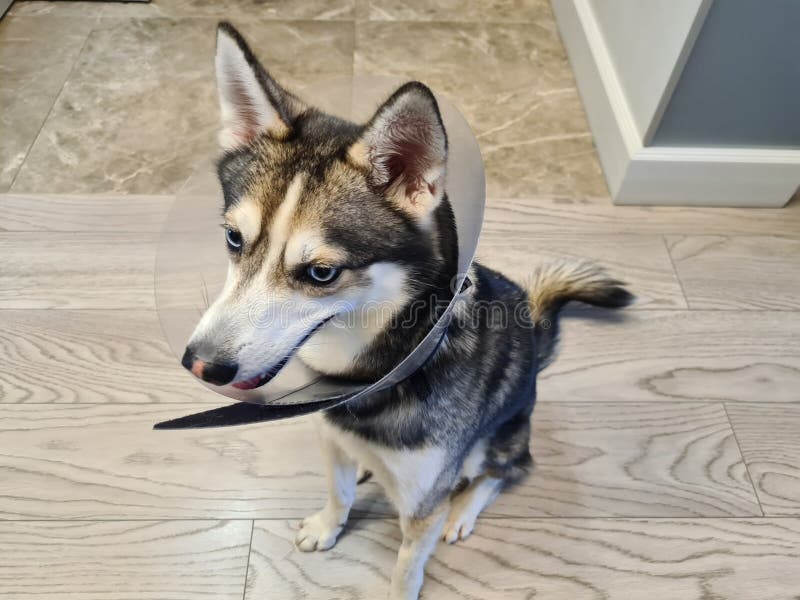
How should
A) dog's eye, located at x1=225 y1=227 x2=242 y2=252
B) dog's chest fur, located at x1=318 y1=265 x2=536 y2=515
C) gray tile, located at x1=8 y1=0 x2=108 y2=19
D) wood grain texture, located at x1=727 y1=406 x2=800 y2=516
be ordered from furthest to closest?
1. gray tile, located at x1=8 y1=0 x2=108 y2=19
2. wood grain texture, located at x1=727 y1=406 x2=800 y2=516
3. dog's chest fur, located at x1=318 y1=265 x2=536 y2=515
4. dog's eye, located at x1=225 y1=227 x2=242 y2=252

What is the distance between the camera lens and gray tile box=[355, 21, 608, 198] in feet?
6.52

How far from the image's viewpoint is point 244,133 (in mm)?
863

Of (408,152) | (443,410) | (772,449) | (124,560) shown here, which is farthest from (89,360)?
(772,449)

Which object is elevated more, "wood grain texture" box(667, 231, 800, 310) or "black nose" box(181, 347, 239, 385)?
"black nose" box(181, 347, 239, 385)

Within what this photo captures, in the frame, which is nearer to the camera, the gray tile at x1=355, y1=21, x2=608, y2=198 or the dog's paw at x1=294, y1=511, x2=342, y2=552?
the dog's paw at x1=294, y1=511, x2=342, y2=552

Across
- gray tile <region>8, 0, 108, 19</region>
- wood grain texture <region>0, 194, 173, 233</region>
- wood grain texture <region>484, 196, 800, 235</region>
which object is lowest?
wood grain texture <region>484, 196, 800, 235</region>

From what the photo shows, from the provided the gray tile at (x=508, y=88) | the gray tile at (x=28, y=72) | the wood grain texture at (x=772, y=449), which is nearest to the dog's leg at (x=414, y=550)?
the wood grain texture at (x=772, y=449)

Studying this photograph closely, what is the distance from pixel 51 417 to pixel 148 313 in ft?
1.11

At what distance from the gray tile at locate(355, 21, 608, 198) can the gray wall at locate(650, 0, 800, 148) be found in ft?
1.14

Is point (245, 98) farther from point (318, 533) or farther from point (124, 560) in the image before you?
point (124, 560)

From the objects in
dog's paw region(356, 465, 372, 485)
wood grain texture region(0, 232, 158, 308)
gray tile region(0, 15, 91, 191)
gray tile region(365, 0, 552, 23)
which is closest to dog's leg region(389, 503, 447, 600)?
dog's paw region(356, 465, 372, 485)

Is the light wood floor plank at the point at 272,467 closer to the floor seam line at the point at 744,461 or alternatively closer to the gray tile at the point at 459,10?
the floor seam line at the point at 744,461

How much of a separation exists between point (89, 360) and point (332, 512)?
754mm

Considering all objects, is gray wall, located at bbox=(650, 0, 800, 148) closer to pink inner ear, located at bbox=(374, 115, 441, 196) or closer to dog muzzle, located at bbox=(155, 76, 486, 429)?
dog muzzle, located at bbox=(155, 76, 486, 429)
